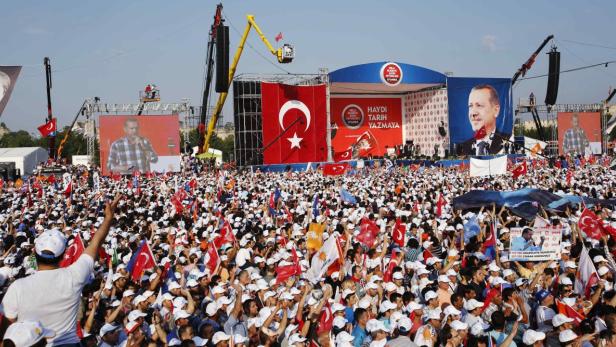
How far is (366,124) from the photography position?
144 feet

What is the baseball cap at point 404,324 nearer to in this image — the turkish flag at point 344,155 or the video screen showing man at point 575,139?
the turkish flag at point 344,155

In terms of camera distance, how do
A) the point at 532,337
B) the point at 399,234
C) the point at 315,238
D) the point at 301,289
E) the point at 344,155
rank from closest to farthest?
the point at 532,337, the point at 301,289, the point at 315,238, the point at 399,234, the point at 344,155

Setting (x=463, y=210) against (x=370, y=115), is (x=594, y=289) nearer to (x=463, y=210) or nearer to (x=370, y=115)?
(x=463, y=210)

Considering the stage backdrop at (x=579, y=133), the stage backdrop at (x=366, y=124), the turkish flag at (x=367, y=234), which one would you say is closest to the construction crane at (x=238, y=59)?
the stage backdrop at (x=366, y=124)

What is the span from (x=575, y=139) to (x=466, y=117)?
27.4 feet

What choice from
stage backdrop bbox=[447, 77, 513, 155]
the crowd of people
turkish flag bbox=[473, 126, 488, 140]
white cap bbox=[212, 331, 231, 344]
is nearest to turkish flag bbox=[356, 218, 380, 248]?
the crowd of people

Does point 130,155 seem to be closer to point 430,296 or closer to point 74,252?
point 74,252

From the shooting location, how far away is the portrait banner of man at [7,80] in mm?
12344

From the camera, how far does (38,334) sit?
2.79 metres

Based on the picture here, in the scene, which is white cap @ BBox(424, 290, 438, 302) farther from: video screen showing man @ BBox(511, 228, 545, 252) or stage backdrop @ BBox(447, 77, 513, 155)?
stage backdrop @ BBox(447, 77, 513, 155)

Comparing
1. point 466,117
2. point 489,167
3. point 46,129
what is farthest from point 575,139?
point 46,129

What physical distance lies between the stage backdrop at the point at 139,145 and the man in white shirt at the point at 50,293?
101ft

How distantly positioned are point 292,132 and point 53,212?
78.7 ft

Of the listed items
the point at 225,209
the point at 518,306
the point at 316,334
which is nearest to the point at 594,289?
the point at 518,306
